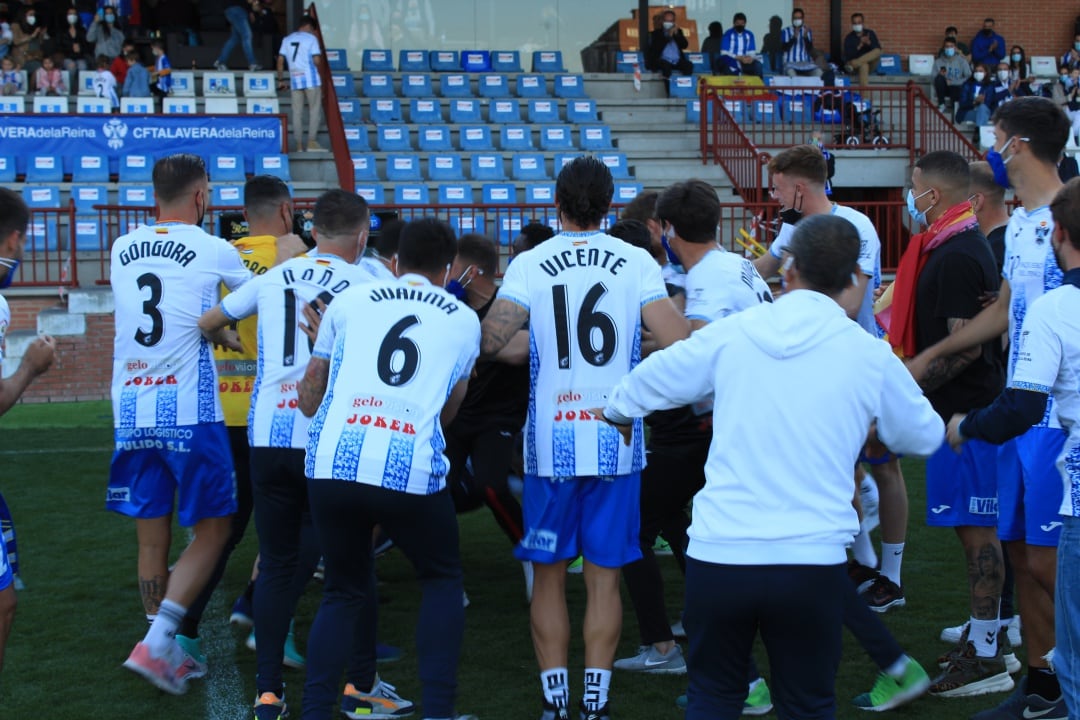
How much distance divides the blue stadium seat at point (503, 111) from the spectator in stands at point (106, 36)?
21.4 ft

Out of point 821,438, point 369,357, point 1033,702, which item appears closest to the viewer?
point 821,438

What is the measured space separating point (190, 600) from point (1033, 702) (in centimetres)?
354

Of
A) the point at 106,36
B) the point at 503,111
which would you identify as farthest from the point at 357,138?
the point at 106,36

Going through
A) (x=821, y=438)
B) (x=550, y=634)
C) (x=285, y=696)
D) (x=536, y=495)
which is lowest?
(x=285, y=696)

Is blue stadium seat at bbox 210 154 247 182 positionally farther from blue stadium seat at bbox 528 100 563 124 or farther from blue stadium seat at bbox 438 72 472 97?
blue stadium seat at bbox 528 100 563 124

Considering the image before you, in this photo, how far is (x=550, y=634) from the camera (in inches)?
186

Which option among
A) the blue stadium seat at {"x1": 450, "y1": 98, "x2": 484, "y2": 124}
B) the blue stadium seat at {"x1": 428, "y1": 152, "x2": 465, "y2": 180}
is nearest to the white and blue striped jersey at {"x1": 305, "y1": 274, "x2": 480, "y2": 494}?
the blue stadium seat at {"x1": 428, "y1": 152, "x2": 465, "y2": 180}

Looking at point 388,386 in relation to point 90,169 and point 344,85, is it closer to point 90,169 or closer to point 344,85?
point 90,169

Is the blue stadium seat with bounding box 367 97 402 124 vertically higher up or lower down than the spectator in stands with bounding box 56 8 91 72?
lower down

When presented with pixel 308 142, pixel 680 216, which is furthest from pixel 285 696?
pixel 308 142

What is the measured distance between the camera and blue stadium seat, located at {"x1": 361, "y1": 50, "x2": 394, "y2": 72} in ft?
74.2

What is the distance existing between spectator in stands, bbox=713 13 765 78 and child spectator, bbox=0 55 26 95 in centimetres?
1257

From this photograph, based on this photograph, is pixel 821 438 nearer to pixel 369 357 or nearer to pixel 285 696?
pixel 369 357

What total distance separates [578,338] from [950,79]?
2081 centimetres
